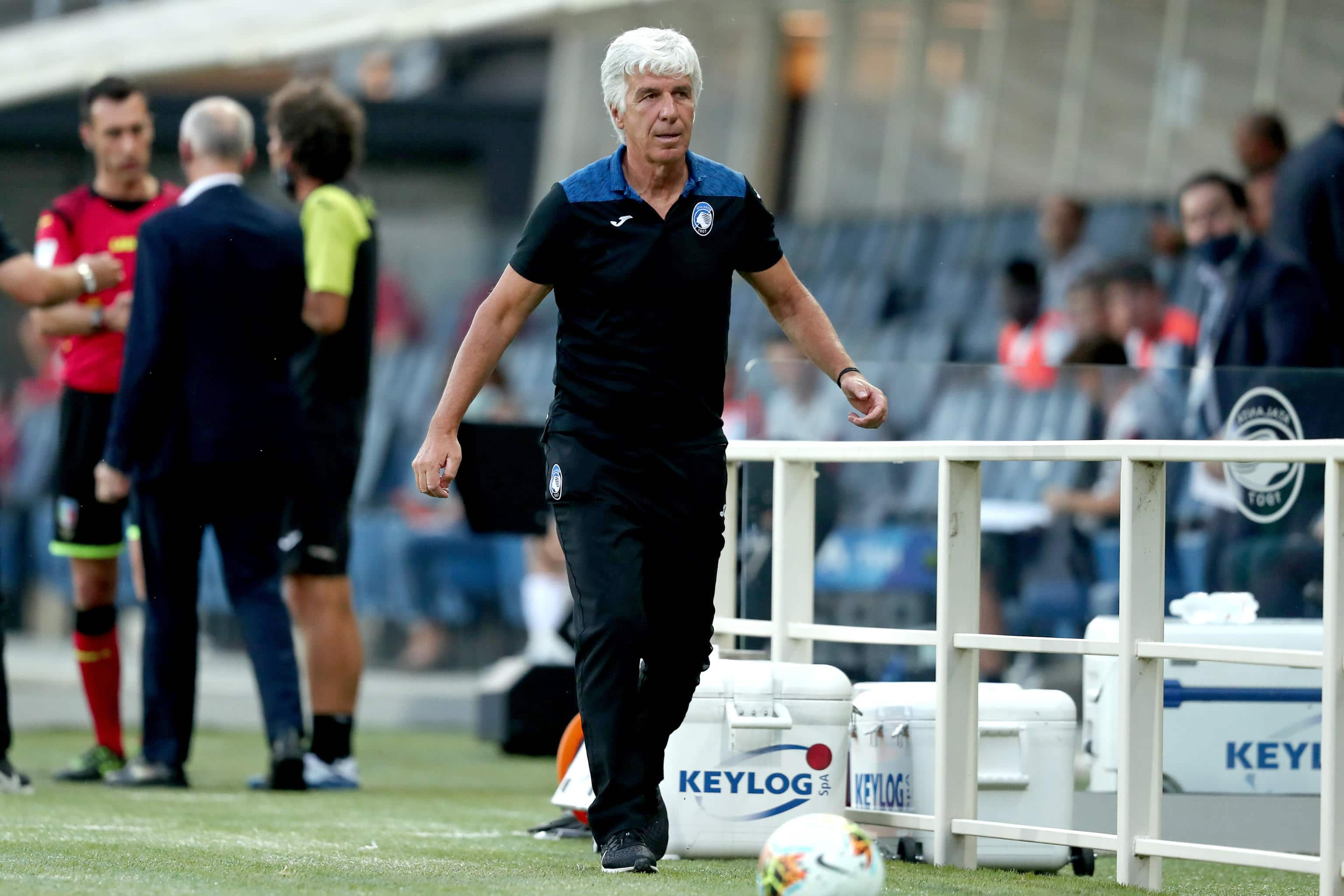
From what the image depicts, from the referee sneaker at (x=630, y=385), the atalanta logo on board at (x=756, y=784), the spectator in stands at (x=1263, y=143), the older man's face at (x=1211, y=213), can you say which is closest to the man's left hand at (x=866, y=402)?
the referee sneaker at (x=630, y=385)

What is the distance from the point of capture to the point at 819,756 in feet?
14.9

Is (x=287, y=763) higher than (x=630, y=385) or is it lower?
lower

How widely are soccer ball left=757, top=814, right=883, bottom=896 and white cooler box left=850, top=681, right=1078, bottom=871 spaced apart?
1.08 meters

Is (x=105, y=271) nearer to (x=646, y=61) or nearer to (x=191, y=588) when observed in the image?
(x=191, y=588)

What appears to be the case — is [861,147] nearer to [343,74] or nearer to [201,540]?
[343,74]

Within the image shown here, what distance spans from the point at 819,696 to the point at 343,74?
54.7 feet

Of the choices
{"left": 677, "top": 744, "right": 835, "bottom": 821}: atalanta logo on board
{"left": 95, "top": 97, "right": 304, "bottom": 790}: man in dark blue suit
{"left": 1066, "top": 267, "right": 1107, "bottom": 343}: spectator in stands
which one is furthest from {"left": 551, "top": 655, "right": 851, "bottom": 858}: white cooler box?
{"left": 1066, "top": 267, "right": 1107, "bottom": 343}: spectator in stands

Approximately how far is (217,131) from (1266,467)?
10.3 feet

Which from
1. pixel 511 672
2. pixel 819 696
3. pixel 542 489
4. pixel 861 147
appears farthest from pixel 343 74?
pixel 819 696

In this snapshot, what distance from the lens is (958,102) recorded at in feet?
55.6

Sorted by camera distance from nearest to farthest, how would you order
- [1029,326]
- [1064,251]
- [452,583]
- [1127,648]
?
[1127,648] → [1029,326] → [1064,251] → [452,583]

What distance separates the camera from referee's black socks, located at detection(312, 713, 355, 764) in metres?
6.25

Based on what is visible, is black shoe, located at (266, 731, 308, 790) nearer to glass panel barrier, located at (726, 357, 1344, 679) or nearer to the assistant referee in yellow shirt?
the assistant referee in yellow shirt

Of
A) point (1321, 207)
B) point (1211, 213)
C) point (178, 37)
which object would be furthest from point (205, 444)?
point (178, 37)
